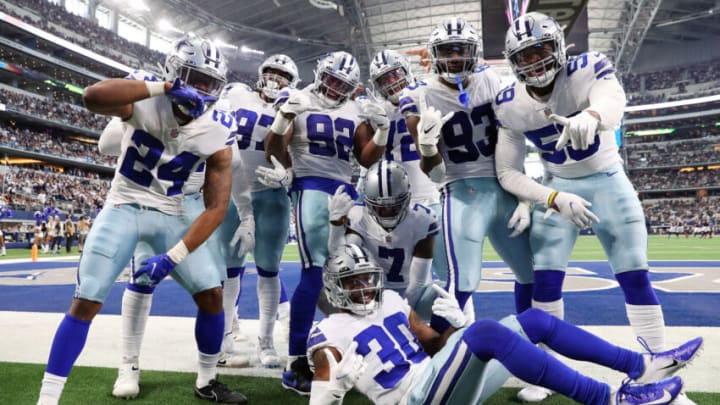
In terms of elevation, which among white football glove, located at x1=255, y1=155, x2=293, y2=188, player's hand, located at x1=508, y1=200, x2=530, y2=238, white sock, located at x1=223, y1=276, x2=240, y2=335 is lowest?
white sock, located at x1=223, y1=276, x2=240, y2=335

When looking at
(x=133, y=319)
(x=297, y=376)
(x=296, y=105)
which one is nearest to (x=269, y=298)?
(x=297, y=376)

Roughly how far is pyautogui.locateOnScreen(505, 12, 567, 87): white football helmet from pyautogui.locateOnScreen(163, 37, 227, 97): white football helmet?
5.91 feet

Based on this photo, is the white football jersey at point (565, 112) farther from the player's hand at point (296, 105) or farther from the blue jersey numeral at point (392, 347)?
the blue jersey numeral at point (392, 347)

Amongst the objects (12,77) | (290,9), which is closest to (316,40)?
(290,9)

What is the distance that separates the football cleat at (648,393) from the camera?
208cm

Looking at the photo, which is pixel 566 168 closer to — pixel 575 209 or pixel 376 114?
pixel 575 209

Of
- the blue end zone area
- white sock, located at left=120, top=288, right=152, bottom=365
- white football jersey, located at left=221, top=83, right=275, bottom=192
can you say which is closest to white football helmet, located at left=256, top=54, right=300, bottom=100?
white football jersey, located at left=221, top=83, right=275, bottom=192

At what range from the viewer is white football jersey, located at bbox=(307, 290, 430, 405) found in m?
2.46

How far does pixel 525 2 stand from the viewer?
35.1 ft

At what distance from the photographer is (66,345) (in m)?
2.88

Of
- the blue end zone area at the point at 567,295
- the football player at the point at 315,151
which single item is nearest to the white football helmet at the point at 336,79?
the football player at the point at 315,151

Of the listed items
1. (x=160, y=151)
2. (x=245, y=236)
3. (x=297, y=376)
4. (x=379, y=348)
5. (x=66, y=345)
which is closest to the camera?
(x=379, y=348)

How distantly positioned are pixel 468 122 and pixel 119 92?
227 centimetres

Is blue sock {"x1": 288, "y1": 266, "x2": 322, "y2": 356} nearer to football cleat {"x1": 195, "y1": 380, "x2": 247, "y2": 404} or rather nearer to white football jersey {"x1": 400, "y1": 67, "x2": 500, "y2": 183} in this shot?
football cleat {"x1": 195, "y1": 380, "x2": 247, "y2": 404}
